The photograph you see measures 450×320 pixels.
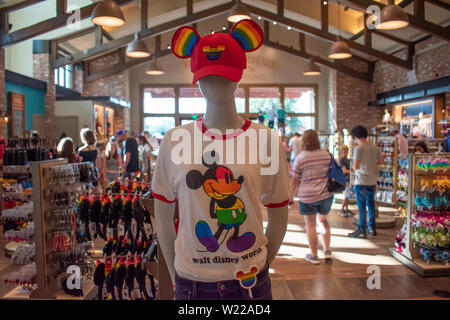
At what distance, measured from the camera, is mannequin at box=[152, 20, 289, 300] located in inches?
50.8

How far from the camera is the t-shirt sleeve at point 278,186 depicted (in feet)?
4.56

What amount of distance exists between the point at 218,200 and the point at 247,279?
283mm

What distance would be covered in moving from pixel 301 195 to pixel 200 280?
2712 mm

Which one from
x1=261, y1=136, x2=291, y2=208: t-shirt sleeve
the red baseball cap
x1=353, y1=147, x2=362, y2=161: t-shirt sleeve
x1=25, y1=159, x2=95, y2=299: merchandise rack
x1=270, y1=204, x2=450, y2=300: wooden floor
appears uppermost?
the red baseball cap

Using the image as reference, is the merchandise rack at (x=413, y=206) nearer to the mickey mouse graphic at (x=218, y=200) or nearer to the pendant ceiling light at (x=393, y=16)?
the pendant ceiling light at (x=393, y=16)

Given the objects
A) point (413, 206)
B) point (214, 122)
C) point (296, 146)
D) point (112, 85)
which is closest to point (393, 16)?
point (413, 206)

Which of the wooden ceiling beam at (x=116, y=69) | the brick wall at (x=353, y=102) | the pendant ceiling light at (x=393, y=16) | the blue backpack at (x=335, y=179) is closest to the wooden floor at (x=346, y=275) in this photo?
the blue backpack at (x=335, y=179)

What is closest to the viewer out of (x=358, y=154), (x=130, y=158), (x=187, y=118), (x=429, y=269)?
(x=429, y=269)

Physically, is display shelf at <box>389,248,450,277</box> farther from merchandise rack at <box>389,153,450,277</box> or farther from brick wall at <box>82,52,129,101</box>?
brick wall at <box>82,52,129,101</box>

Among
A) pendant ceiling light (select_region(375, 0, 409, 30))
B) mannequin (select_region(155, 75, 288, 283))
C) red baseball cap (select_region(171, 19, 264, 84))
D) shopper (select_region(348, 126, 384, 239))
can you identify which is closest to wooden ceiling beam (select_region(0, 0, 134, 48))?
pendant ceiling light (select_region(375, 0, 409, 30))

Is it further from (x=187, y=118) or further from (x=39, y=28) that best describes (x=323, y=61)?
(x=39, y=28)

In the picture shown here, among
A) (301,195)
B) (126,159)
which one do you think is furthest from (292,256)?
(126,159)

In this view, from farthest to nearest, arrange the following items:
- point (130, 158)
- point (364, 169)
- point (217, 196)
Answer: point (130, 158)
point (364, 169)
point (217, 196)

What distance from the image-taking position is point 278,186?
1.40m
